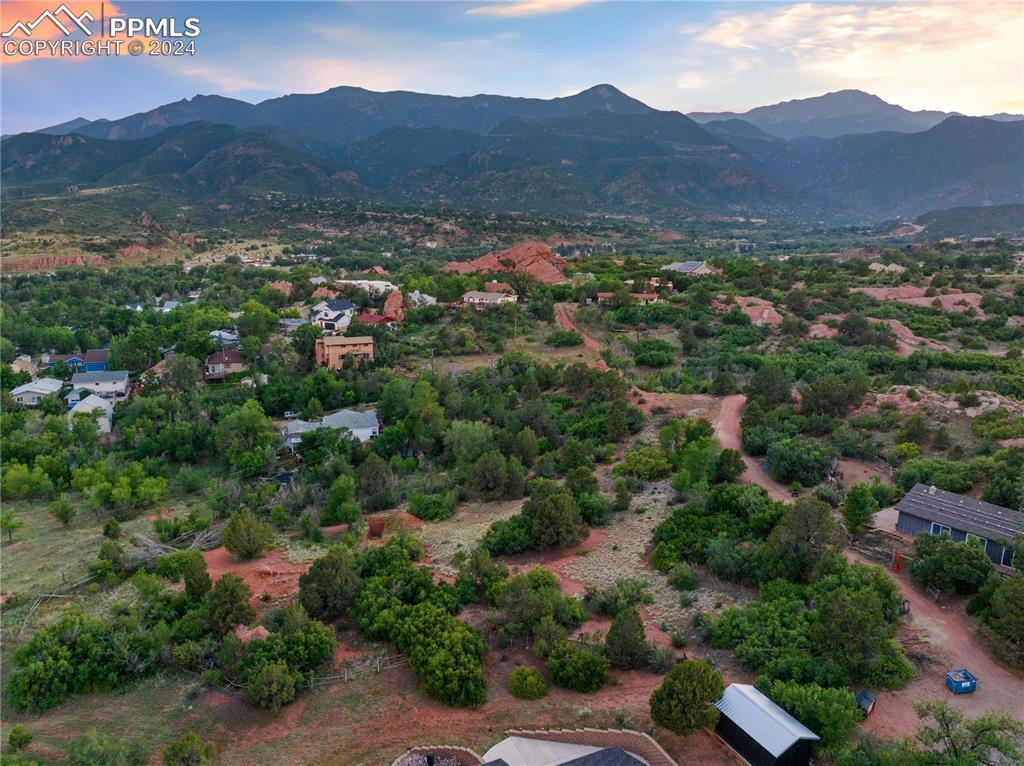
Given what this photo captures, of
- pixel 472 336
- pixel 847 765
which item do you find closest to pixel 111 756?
pixel 847 765

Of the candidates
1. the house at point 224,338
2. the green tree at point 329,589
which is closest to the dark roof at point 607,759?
the green tree at point 329,589

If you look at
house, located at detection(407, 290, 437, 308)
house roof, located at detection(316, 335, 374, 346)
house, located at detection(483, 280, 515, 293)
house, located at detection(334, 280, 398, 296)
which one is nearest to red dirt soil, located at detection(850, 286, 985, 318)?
house, located at detection(483, 280, 515, 293)

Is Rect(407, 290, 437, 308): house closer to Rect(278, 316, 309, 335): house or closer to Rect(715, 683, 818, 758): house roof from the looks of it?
Rect(278, 316, 309, 335): house

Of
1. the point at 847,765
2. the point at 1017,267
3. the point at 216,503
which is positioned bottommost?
the point at 216,503

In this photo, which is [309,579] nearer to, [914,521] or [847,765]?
[847,765]

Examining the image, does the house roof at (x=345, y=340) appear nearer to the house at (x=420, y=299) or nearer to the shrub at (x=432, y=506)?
the house at (x=420, y=299)

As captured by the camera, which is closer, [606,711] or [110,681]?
[606,711]

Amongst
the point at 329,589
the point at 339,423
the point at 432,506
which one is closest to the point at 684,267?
the point at 339,423
